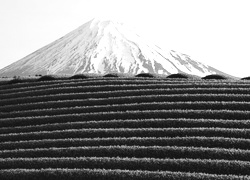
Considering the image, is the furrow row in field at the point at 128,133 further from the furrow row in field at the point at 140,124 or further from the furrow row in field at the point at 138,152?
the furrow row in field at the point at 138,152

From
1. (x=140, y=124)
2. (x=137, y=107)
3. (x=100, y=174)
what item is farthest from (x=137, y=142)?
(x=137, y=107)

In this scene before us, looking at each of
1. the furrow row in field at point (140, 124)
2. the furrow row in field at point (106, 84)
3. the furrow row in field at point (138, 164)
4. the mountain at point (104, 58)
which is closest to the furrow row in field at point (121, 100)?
the furrow row in field at point (106, 84)

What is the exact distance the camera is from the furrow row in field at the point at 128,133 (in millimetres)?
11750

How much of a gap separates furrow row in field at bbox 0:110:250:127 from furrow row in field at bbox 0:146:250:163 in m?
2.71

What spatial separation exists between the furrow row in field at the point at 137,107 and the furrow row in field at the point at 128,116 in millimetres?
589

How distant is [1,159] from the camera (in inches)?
454

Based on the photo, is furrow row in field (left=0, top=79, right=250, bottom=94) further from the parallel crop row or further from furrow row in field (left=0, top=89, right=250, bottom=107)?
the parallel crop row

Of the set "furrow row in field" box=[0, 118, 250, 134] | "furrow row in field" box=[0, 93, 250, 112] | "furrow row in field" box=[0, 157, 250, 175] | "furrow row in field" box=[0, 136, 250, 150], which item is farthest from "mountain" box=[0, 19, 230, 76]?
"furrow row in field" box=[0, 157, 250, 175]

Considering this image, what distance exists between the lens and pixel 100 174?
388 inches

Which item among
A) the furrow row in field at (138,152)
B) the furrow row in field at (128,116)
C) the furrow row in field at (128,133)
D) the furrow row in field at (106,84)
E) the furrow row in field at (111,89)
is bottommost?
the furrow row in field at (138,152)

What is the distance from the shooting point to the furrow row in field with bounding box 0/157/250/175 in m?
9.77

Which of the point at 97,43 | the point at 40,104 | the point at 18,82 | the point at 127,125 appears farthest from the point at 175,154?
the point at 97,43

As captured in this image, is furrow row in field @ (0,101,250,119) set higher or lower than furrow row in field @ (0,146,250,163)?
higher

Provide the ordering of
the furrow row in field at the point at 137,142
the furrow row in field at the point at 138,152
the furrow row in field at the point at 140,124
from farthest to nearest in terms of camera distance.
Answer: the furrow row in field at the point at 140,124 → the furrow row in field at the point at 137,142 → the furrow row in field at the point at 138,152
